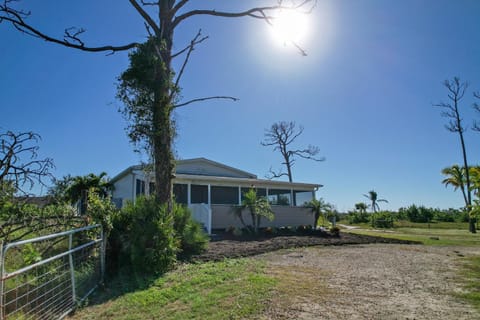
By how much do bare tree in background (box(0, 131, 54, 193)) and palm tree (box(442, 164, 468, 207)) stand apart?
28329mm

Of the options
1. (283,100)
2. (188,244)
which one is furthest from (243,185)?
(188,244)

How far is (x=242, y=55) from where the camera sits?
12812 mm

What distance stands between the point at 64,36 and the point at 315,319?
8979 mm

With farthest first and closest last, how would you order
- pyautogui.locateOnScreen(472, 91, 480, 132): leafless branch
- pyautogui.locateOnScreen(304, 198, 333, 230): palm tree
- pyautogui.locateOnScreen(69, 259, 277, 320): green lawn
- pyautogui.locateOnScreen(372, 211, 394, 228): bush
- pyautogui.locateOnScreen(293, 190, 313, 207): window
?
1. pyautogui.locateOnScreen(372, 211, 394, 228): bush
2. pyautogui.locateOnScreen(472, 91, 480, 132): leafless branch
3. pyautogui.locateOnScreen(293, 190, 313, 207): window
4. pyautogui.locateOnScreen(304, 198, 333, 230): palm tree
5. pyautogui.locateOnScreen(69, 259, 277, 320): green lawn

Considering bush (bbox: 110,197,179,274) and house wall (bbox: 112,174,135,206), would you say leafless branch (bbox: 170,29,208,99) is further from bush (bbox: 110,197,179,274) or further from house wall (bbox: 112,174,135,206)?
house wall (bbox: 112,174,135,206)

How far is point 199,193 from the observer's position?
16.5 meters

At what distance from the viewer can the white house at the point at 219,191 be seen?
46.5ft

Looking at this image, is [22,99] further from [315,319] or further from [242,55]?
[315,319]

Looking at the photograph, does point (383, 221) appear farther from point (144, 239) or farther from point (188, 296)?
point (188, 296)

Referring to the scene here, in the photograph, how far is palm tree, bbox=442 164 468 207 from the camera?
24.8 m

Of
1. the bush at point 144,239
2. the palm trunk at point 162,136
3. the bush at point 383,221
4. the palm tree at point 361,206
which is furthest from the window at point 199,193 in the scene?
the palm tree at point 361,206

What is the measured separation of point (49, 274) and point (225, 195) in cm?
1375

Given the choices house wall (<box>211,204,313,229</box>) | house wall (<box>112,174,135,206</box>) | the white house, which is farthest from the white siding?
house wall (<box>211,204,313,229</box>)

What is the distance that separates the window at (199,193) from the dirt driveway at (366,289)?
9.03m
